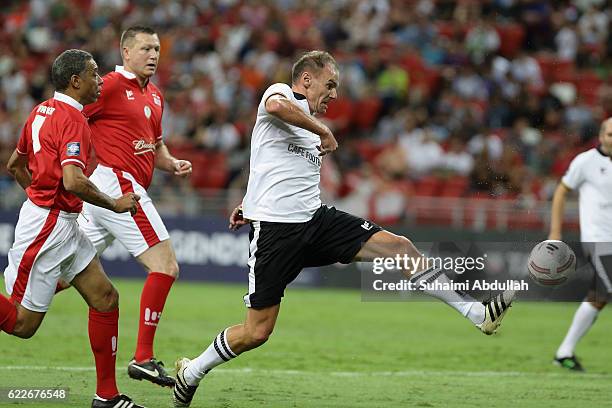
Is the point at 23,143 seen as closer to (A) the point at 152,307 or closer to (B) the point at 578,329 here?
(A) the point at 152,307

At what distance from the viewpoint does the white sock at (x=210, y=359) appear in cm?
793

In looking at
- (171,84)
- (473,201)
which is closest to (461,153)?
(473,201)

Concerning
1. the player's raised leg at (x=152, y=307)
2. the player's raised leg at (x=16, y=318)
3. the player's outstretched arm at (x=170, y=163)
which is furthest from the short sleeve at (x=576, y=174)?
the player's raised leg at (x=16, y=318)

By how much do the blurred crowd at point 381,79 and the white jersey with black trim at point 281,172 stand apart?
38.6 ft

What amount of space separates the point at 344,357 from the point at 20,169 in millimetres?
4754

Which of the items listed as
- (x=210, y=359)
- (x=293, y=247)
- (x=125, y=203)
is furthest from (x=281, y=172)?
(x=210, y=359)

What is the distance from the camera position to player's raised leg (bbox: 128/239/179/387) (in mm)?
8883

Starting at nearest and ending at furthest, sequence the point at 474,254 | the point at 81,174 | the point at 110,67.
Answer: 1. the point at 81,174
2. the point at 474,254
3. the point at 110,67

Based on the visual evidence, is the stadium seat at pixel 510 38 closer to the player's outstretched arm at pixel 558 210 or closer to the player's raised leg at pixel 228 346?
the player's outstretched arm at pixel 558 210

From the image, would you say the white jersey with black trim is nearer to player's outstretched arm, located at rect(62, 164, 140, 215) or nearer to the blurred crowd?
player's outstretched arm, located at rect(62, 164, 140, 215)

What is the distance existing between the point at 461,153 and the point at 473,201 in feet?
4.97

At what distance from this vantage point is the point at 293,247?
26.1 feet

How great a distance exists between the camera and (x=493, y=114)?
21.9m

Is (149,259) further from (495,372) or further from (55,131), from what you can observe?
(495,372)
